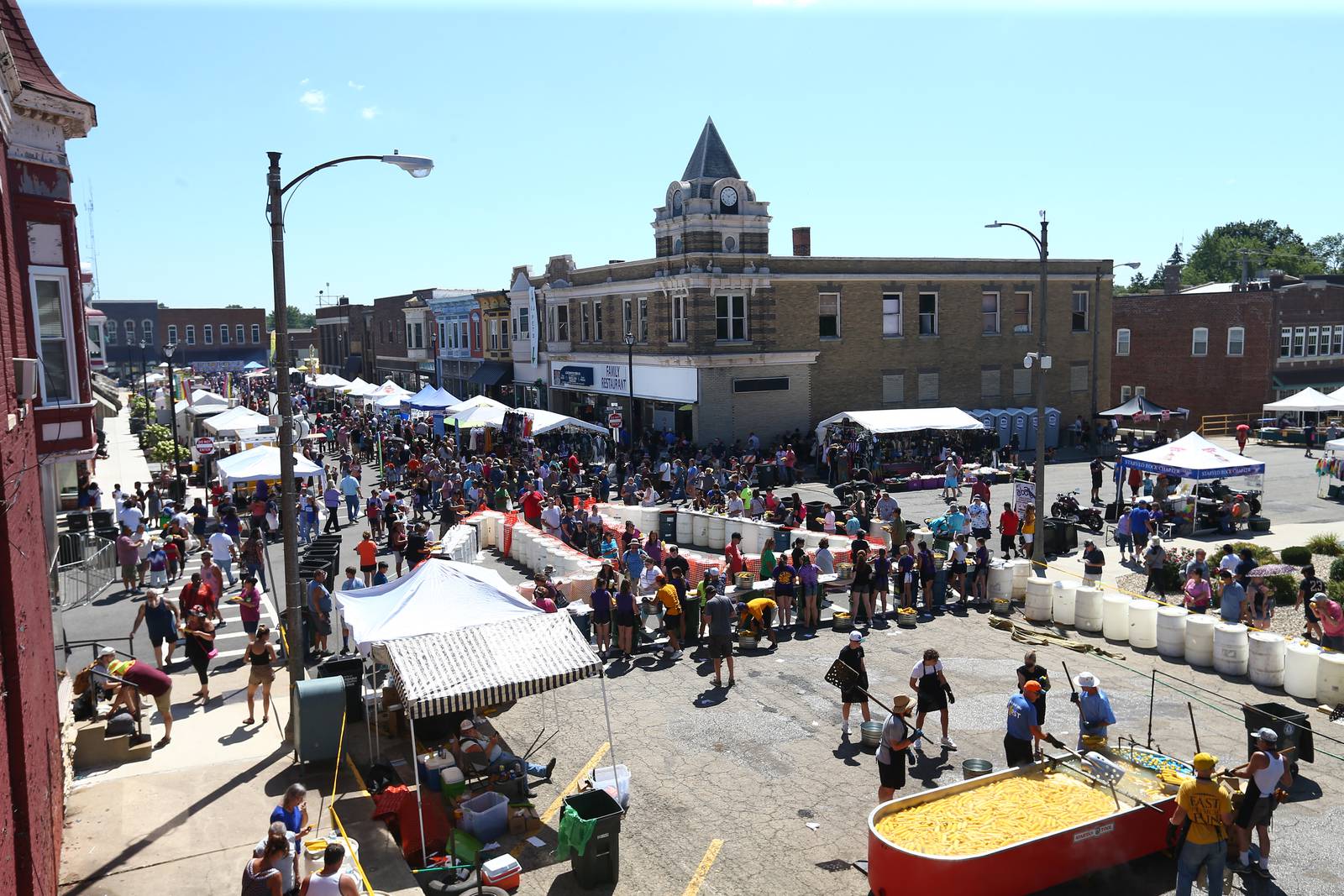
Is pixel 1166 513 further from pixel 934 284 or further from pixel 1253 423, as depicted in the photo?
pixel 1253 423

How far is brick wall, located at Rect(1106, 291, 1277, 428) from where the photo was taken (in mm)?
54469

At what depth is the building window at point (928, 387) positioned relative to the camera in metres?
44.7

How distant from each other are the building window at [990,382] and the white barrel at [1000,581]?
27292 mm

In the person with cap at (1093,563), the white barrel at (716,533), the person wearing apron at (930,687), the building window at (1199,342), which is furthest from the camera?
the building window at (1199,342)

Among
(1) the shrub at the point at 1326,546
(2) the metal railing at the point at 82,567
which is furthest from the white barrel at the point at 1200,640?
(2) the metal railing at the point at 82,567

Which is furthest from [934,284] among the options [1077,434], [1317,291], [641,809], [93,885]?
[93,885]

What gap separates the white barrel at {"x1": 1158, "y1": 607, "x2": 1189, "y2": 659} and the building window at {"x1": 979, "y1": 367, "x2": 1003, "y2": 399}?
1188 inches

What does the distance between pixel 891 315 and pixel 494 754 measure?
35648mm

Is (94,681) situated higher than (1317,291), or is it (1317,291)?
(1317,291)

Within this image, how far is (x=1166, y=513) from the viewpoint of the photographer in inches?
1061

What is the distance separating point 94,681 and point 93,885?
Result: 16.8ft

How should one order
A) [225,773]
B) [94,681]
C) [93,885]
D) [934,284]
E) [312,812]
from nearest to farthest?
1. [93,885]
2. [312,812]
3. [225,773]
4. [94,681]
5. [934,284]

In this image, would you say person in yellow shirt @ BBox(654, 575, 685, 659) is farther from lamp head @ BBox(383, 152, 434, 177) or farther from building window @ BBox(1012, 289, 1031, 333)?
building window @ BBox(1012, 289, 1031, 333)

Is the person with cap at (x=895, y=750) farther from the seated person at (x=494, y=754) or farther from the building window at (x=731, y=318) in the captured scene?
the building window at (x=731, y=318)
